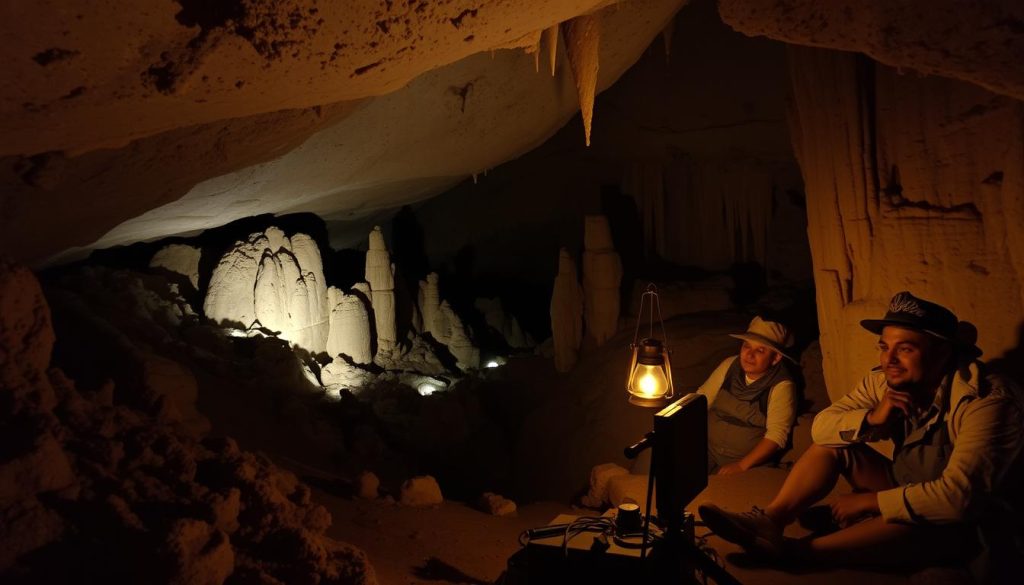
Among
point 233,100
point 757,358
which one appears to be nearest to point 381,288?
point 757,358

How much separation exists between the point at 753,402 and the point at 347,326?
8.92m

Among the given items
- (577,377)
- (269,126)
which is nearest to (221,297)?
(577,377)

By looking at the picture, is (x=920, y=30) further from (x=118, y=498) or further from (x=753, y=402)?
(x=118, y=498)

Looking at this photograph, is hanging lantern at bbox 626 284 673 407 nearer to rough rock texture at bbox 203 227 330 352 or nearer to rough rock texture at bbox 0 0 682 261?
rough rock texture at bbox 0 0 682 261

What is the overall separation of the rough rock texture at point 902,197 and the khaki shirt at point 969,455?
1.07 m

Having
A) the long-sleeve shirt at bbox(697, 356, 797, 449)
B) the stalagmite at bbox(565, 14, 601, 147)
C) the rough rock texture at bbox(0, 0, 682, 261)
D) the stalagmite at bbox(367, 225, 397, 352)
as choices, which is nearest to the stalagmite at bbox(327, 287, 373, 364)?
the stalagmite at bbox(367, 225, 397, 352)

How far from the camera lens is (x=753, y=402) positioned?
16.9ft

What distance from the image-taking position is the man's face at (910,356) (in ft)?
10.9

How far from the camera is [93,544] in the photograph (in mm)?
2367

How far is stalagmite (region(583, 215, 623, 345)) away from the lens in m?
11.4

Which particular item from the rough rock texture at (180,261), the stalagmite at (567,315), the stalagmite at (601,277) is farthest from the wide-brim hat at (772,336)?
the rough rock texture at (180,261)

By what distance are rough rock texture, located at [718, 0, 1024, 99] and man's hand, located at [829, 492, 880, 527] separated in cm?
206

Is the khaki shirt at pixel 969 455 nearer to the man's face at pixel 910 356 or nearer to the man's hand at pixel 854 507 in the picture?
the man's face at pixel 910 356

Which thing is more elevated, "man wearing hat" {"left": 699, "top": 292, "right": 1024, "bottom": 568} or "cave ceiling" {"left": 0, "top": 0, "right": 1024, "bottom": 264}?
"cave ceiling" {"left": 0, "top": 0, "right": 1024, "bottom": 264}
